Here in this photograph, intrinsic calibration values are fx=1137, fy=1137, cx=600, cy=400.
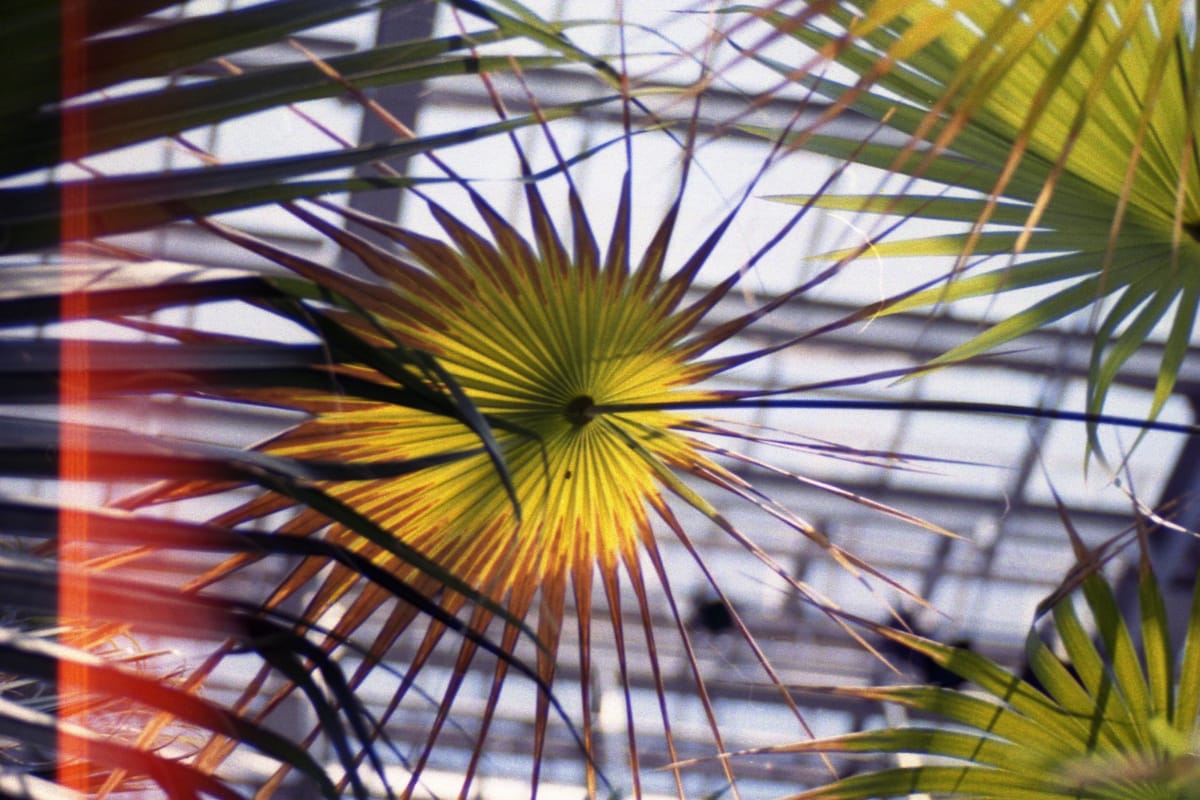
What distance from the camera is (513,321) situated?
1345 millimetres

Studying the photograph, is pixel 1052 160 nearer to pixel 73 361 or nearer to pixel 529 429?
pixel 529 429

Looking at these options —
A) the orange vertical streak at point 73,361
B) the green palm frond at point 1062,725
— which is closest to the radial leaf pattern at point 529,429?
the green palm frond at point 1062,725

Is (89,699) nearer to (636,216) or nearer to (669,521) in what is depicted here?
(669,521)

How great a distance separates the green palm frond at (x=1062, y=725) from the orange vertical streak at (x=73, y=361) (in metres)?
0.90

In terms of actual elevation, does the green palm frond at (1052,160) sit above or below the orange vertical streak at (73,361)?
above

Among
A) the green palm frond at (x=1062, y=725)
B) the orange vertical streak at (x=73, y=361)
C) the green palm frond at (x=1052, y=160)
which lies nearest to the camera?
the orange vertical streak at (x=73, y=361)

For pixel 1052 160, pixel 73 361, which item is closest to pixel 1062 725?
pixel 1052 160

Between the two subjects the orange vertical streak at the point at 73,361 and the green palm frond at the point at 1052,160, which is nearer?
the orange vertical streak at the point at 73,361

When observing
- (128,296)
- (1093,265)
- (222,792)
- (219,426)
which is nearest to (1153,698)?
(1093,265)

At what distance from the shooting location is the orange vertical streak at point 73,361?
63 centimetres

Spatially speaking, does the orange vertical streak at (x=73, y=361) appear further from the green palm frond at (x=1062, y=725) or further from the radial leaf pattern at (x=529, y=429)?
the green palm frond at (x=1062, y=725)

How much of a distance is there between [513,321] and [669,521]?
1.07 feet

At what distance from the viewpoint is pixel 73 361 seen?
0.67 meters

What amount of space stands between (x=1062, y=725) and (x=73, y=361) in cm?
121
